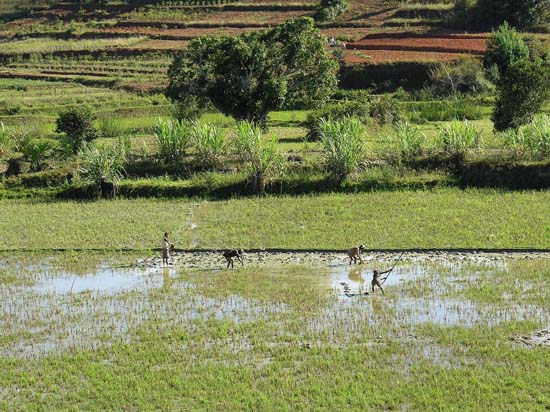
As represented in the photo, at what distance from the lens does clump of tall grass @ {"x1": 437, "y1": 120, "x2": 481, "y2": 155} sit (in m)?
23.6

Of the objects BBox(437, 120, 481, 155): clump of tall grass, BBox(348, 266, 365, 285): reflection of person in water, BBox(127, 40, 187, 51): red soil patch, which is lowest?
BBox(348, 266, 365, 285): reflection of person in water

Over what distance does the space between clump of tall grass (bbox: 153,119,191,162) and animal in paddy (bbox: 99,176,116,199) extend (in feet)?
8.15

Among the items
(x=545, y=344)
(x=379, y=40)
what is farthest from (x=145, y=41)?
(x=545, y=344)

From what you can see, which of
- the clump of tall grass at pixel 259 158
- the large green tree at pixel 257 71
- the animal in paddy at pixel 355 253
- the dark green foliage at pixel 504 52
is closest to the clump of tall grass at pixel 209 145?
the clump of tall grass at pixel 259 158

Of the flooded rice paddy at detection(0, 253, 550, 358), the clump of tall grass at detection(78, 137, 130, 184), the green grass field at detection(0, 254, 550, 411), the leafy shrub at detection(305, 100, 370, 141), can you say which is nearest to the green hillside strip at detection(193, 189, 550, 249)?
the flooded rice paddy at detection(0, 253, 550, 358)

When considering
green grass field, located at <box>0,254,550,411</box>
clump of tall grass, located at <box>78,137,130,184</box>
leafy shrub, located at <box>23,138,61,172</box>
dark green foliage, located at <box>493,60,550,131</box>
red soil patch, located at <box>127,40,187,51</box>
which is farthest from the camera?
red soil patch, located at <box>127,40,187,51</box>

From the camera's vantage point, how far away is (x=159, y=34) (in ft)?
187

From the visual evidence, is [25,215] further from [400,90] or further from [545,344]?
[400,90]

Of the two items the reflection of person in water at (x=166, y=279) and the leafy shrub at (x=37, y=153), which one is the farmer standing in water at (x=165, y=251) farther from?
the leafy shrub at (x=37, y=153)

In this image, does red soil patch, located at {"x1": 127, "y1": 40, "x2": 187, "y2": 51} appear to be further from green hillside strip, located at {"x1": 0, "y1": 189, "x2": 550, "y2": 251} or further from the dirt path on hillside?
the dirt path on hillside

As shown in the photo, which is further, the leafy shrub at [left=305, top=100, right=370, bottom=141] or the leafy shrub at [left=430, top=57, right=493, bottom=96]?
the leafy shrub at [left=430, top=57, right=493, bottom=96]

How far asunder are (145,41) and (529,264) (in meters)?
42.5

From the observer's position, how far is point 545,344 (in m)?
12.3

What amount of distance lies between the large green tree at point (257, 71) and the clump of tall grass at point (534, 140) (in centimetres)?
743
